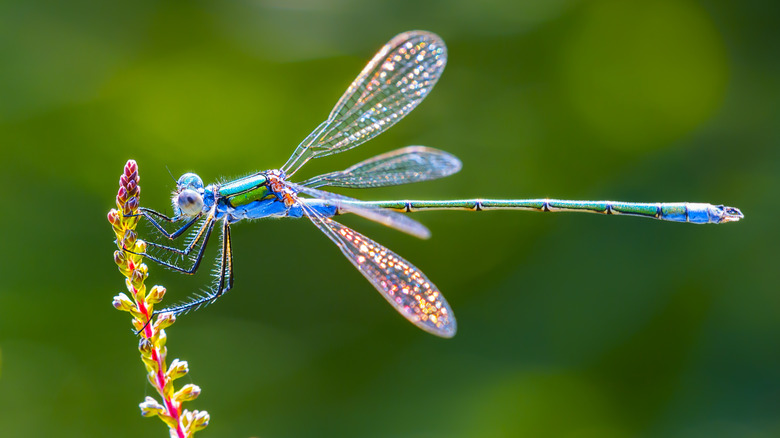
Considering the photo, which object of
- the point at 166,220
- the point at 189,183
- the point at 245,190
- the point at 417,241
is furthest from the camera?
the point at 417,241

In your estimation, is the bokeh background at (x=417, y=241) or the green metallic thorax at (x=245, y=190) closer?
the green metallic thorax at (x=245, y=190)

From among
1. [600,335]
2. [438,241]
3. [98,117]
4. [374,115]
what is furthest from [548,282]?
[98,117]

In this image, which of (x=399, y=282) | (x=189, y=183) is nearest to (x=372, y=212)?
(x=399, y=282)

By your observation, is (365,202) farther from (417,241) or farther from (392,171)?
(417,241)

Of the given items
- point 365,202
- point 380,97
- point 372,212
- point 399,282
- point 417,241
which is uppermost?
point 380,97

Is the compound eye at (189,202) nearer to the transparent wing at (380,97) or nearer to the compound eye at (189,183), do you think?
the compound eye at (189,183)

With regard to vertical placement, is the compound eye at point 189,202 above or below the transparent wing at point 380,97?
below

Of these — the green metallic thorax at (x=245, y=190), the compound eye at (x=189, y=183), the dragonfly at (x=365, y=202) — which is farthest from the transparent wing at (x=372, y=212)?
the compound eye at (x=189, y=183)

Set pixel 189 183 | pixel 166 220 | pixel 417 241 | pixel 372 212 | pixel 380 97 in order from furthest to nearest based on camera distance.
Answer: pixel 417 241 → pixel 380 97 → pixel 189 183 → pixel 166 220 → pixel 372 212

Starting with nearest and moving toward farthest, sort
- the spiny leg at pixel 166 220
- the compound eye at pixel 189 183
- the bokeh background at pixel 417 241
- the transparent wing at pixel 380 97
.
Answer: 1. the spiny leg at pixel 166 220
2. the compound eye at pixel 189 183
3. the transparent wing at pixel 380 97
4. the bokeh background at pixel 417 241
